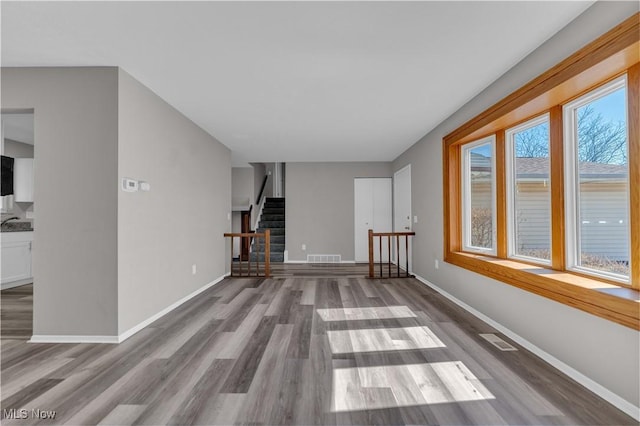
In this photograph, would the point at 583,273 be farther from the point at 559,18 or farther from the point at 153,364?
the point at 153,364

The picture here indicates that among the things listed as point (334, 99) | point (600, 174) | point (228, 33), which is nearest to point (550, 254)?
point (600, 174)

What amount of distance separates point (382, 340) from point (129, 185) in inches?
108

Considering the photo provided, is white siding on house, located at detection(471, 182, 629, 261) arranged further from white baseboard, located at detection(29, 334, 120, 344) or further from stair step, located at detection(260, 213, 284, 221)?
stair step, located at detection(260, 213, 284, 221)

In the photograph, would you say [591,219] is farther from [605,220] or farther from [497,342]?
[497,342]

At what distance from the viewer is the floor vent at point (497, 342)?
2299 mm

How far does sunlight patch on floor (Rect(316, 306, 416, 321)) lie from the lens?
3043mm

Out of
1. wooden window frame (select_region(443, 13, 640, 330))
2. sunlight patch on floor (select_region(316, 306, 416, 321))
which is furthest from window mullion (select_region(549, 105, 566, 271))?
sunlight patch on floor (select_region(316, 306, 416, 321))

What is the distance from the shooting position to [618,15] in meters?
1.58

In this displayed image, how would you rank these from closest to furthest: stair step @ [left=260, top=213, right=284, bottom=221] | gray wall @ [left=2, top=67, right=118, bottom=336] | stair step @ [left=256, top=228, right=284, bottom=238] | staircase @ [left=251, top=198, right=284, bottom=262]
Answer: gray wall @ [left=2, top=67, right=118, bottom=336] < staircase @ [left=251, top=198, right=284, bottom=262] < stair step @ [left=256, top=228, right=284, bottom=238] < stair step @ [left=260, top=213, right=284, bottom=221]

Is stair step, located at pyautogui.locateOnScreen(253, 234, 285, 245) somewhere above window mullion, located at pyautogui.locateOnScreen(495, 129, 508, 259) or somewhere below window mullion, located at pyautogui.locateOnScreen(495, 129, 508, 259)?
below

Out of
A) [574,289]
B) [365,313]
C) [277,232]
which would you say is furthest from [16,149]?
[574,289]

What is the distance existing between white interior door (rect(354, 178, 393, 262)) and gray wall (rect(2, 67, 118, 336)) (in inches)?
202

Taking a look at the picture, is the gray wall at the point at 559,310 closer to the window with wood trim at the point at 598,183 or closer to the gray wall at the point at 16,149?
the window with wood trim at the point at 598,183

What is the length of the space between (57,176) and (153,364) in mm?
1880
